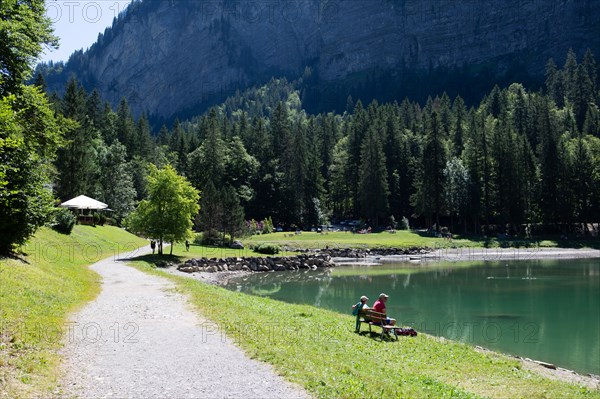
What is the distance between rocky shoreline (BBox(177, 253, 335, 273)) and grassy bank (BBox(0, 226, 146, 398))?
9828 millimetres

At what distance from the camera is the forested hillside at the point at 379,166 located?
8231cm

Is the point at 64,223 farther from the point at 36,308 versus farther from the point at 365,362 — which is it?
the point at 365,362

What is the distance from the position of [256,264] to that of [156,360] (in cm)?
3767

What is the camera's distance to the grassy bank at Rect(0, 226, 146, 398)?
926 cm

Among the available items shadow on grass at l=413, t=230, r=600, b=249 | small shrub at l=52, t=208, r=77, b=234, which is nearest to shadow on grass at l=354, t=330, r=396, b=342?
small shrub at l=52, t=208, r=77, b=234

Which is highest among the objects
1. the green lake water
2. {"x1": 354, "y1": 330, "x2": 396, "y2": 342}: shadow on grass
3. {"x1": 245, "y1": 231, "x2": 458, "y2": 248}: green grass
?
{"x1": 245, "y1": 231, "x2": 458, "y2": 248}: green grass

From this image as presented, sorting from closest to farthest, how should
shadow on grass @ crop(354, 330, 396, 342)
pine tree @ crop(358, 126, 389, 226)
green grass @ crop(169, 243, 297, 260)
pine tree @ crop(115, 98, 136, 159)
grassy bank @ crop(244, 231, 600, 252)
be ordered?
shadow on grass @ crop(354, 330, 396, 342) → green grass @ crop(169, 243, 297, 260) → grassy bank @ crop(244, 231, 600, 252) → pine tree @ crop(358, 126, 389, 226) → pine tree @ crop(115, 98, 136, 159)

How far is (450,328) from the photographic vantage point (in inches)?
915

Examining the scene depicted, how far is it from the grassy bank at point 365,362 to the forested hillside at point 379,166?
184ft

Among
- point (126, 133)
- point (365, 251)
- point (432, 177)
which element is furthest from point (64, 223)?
point (126, 133)

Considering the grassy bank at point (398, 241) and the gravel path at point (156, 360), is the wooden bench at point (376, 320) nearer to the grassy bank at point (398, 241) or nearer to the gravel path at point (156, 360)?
the gravel path at point (156, 360)

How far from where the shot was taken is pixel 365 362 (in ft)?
39.1

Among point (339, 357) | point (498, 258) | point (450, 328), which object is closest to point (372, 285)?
point (450, 328)

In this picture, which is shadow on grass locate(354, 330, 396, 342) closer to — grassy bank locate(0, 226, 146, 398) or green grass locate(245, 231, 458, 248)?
grassy bank locate(0, 226, 146, 398)
